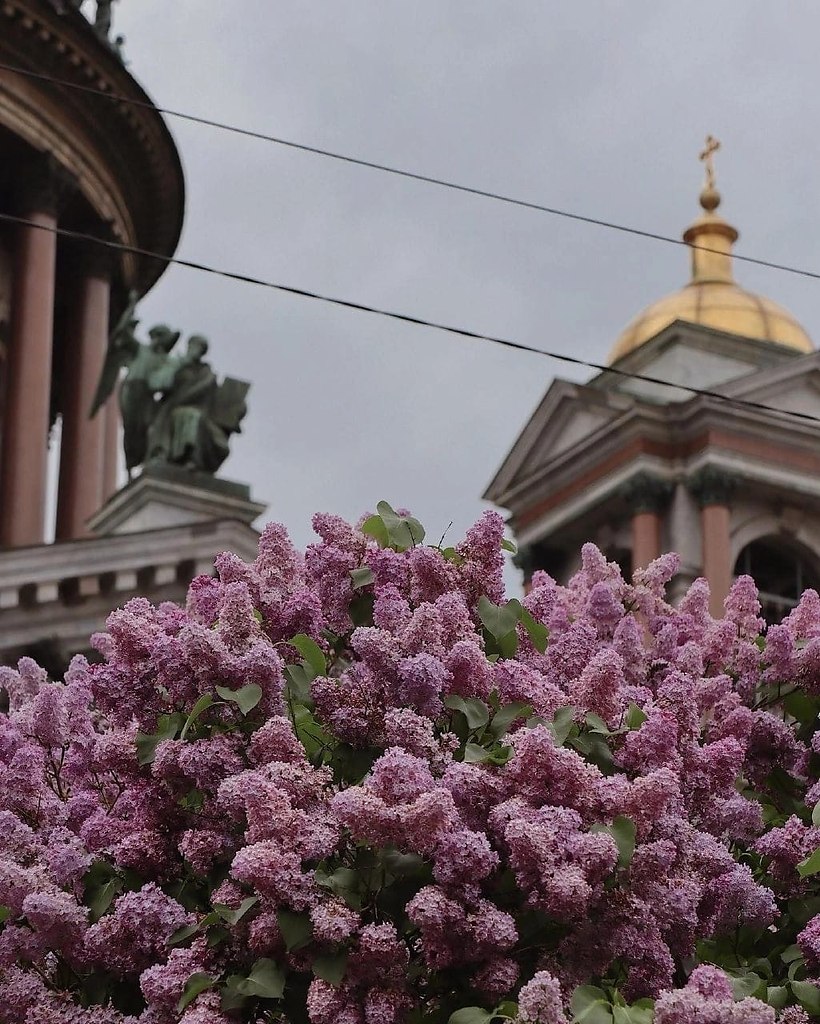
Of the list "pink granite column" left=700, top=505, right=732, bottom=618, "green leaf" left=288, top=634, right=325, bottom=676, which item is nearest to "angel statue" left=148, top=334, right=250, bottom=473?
"pink granite column" left=700, top=505, right=732, bottom=618

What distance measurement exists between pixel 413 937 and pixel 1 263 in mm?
34197

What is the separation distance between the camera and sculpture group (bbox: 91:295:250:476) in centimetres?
2941

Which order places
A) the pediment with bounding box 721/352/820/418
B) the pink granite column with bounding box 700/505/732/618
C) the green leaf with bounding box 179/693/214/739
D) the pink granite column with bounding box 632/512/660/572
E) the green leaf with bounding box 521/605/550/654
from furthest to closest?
the pediment with bounding box 721/352/820/418, the pink granite column with bounding box 632/512/660/572, the pink granite column with bounding box 700/505/732/618, the green leaf with bounding box 521/605/550/654, the green leaf with bounding box 179/693/214/739

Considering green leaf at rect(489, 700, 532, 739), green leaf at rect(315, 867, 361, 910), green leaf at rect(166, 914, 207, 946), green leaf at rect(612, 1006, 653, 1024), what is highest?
green leaf at rect(489, 700, 532, 739)

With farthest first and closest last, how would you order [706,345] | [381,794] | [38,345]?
[38,345] < [706,345] < [381,794]

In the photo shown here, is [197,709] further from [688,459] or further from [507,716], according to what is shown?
[688,459]

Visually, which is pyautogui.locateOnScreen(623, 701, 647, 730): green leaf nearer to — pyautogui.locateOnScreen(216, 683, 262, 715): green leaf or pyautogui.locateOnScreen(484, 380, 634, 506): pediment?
pyautogui.locateOnScreen(216, 683, 262, 715): green leaf

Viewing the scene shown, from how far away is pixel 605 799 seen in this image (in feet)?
26.0

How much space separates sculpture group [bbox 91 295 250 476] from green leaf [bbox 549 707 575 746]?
68.4ft

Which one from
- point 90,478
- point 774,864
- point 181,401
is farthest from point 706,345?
point 774,864

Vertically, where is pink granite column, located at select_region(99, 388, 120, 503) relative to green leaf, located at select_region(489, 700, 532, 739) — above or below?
above

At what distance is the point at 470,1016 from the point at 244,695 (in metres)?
1.42

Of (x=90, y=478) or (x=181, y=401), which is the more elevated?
(x=90, y=478)

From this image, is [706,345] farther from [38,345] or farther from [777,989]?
[777,989]
